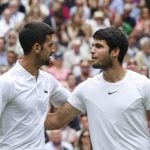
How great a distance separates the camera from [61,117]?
8000mm

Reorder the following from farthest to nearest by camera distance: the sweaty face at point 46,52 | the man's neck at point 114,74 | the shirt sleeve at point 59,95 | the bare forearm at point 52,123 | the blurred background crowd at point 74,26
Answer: the blurred background crowd at point 74,26 < the shirt sleeve at point 59,95 < the bare forearm at point 52,123 < the sweaty face at point 46,52 < the man's neck at point 114,74

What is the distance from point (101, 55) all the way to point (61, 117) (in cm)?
81

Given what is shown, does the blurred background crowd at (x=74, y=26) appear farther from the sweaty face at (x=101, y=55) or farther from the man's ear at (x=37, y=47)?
the sweaty face at (x=101, y=55)

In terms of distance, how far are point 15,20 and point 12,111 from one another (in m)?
10.9

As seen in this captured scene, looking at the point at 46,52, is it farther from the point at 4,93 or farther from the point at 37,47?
the point at 4,93

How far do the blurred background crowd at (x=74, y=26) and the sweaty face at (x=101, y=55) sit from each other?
6.79 metres

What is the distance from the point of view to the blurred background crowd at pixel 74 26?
15.9 meters

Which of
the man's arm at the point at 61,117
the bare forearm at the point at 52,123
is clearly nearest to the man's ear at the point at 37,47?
the man's arm at the point at 61,117

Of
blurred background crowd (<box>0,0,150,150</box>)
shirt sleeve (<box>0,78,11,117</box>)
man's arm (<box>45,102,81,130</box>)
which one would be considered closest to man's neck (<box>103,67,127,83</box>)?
man's arm (<box>45,102,81,130</box>)

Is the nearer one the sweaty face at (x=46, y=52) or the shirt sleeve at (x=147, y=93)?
the shirt sleeve at (x=147, y=93)

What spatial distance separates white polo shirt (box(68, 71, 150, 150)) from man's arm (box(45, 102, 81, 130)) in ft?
0.91

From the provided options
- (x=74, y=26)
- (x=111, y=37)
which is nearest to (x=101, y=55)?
(x=111, y=37)

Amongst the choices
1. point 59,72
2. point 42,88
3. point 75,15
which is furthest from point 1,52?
point 42,88

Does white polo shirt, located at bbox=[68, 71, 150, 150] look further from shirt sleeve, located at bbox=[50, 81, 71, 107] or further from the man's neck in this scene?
shirt sleeve, located at bbox=[50, 81, 71, 107]
